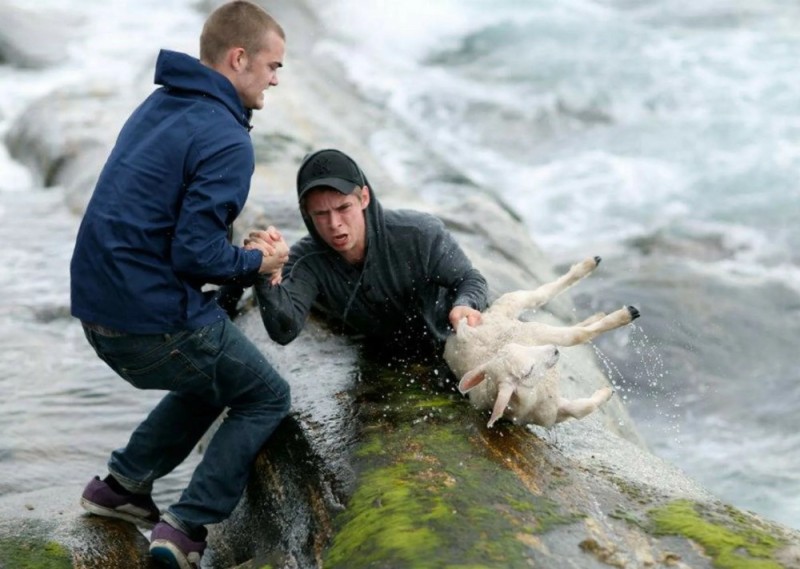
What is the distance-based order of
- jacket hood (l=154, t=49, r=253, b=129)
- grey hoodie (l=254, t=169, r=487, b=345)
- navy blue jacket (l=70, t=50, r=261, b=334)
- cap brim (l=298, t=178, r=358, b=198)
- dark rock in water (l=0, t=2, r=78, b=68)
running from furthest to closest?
dark rock in water (l=0, t=2, r=78, b=68)
grey hoodie (l=254, t=169, r=487, b=345)
cap brim (l=298, t=178, r=358, b=198)
jacket hood (l=154, t=49, r=253, b=129)
navy blue jacket (l=70, t=50, r=261, b=334)

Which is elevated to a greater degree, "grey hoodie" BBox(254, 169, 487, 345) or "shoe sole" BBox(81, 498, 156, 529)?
"grey hoodie" BBox(254, 169, 487, 345)

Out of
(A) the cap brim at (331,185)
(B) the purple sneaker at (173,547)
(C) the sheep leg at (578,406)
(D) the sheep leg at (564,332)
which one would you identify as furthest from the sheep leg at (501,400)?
(B) the purple sneaker at (173,547)

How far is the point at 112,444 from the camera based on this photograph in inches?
276

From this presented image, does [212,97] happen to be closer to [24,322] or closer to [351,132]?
[24,322]

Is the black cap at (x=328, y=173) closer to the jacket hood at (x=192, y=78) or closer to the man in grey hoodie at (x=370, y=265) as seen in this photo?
the man in grey hoodie at (x=370, y=265)

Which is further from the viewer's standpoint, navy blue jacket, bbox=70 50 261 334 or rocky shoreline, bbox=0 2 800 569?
navy blue jacket, bbox=70 50 261 334

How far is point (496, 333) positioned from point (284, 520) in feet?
Answer: 4.34

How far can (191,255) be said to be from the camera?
436 cm

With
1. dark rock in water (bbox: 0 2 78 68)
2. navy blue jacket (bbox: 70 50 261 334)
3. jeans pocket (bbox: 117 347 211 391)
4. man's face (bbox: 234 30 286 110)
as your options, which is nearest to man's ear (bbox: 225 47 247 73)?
man's face (bbox: 234 30 286 110)

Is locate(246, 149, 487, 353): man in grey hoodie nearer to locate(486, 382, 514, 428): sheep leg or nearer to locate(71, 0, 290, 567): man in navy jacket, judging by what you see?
locate(71, 0, 290, 567): man in navy jacket

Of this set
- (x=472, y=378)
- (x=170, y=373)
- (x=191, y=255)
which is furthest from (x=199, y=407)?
(x=472, y=378)

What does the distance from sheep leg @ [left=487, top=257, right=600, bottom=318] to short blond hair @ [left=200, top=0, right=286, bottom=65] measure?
5.84ft

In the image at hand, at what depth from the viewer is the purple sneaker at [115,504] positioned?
523 centimetres

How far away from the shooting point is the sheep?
4656mm
